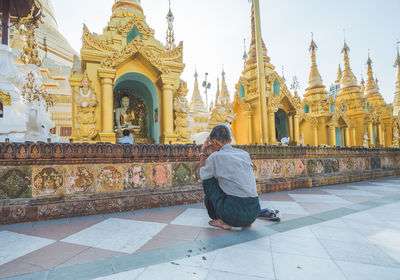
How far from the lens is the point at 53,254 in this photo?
1.91 m

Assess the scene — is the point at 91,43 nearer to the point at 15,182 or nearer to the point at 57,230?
the point at 15,182

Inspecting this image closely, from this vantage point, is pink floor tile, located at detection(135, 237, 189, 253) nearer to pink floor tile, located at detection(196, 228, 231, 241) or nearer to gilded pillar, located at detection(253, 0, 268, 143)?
pink floor tile, located at detection(196, 228, 231, 241)

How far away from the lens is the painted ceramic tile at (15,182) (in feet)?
9.44

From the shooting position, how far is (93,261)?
1.75 meters

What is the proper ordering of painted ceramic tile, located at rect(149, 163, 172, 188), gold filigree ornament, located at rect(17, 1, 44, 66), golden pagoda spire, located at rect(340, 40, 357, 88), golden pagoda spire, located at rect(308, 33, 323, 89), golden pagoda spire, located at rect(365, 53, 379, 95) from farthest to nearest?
1. golden pagoda spire, located at rect(365, 53, 379, 95)
2. golden pagoda spire, located at rect(340, 40, 357, 88)
3. golden pagoda spire, located at rect(308, 33, 323, 89)
4. gold filigree ornament, located at rect(17, 1, 44, 66)
5. painted ceramic tile, located at rect(149, 163, 172, 188)

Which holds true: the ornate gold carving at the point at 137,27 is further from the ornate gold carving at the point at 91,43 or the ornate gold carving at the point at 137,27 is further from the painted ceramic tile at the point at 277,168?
the painted ceramic tile at the point at 277,168

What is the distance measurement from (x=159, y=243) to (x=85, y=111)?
16.8 feet

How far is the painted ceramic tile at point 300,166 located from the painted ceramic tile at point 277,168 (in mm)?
563

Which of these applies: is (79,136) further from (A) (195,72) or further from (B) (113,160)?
(A) (195,72)

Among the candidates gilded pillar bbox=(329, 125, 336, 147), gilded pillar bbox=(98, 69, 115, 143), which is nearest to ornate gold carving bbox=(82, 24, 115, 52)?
gilded pillar bbox=(98, 69, 115, 143)

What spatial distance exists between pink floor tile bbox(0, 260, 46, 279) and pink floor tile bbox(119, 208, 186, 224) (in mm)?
1358

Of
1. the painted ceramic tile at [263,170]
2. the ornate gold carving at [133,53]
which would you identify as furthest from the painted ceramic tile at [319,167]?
the ornate gold carving at [133,53]

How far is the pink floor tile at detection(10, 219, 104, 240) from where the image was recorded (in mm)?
2410

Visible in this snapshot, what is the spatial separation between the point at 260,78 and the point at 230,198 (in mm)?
8243
